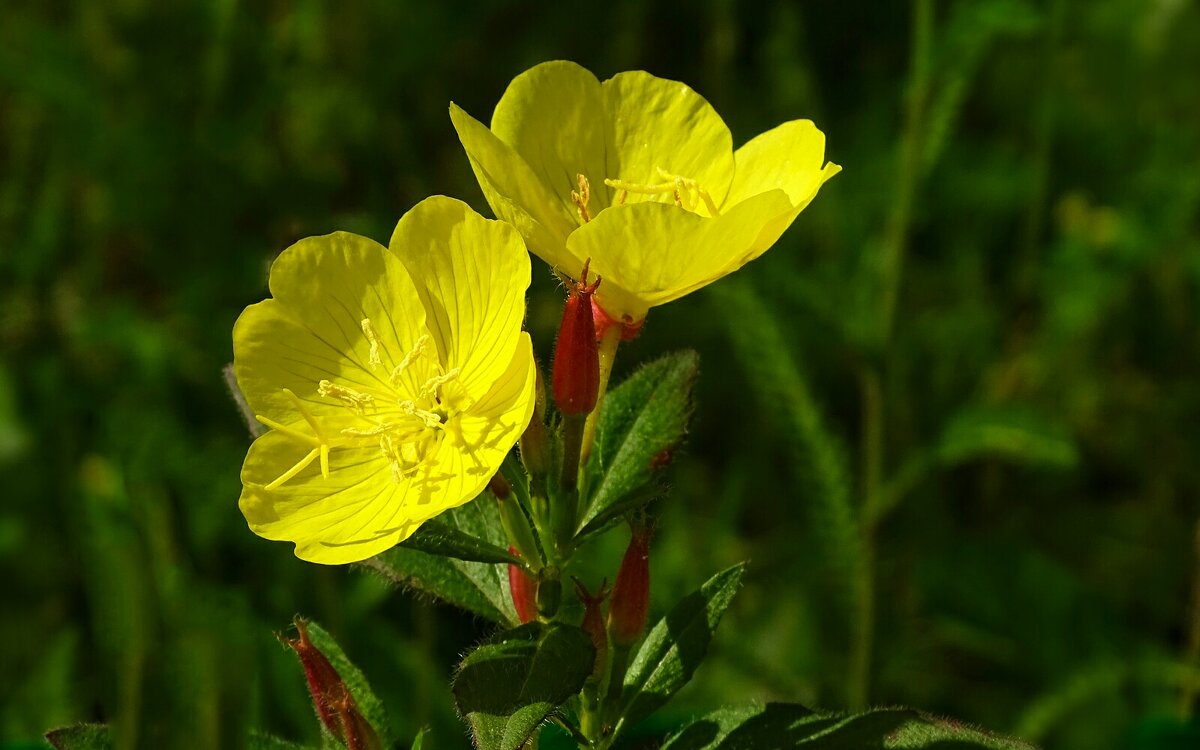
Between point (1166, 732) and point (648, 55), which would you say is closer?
point (1166, 732)

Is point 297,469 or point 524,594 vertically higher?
point 297,469

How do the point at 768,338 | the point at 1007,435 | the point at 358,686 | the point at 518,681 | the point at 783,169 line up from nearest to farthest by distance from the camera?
the point at 518,681 < the point at 358,686 < the point at 783,169 < the point at 1007,435 < the point at 768,338

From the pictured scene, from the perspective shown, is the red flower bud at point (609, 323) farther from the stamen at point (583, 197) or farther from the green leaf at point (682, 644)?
the green leaf at point (682, 644)

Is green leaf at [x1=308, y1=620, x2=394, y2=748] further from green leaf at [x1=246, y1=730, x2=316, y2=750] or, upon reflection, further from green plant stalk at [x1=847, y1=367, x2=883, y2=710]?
green plant stalk at [x1=847, y1=367, x2=883, y2=710]

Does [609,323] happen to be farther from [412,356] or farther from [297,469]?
[297,469]

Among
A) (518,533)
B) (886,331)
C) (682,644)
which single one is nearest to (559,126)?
(518,533)

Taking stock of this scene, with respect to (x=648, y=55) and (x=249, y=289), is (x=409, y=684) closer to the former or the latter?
(x=249, y=289)

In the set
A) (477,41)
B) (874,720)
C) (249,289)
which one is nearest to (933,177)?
(477,41)
